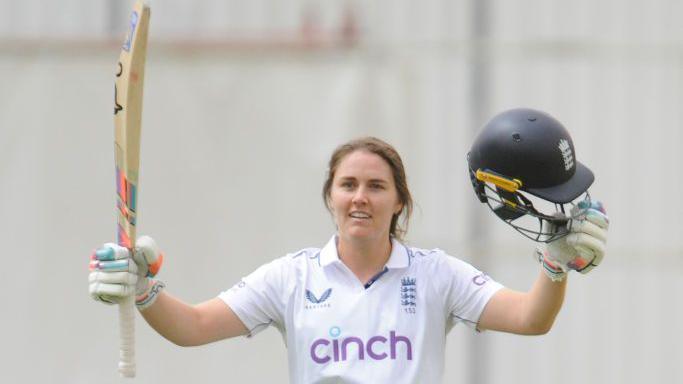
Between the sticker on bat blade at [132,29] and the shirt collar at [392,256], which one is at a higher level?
the sticker on bat blade at [132,29]

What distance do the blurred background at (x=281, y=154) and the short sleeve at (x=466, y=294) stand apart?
2169 mm

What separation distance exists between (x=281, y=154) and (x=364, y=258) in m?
2.20

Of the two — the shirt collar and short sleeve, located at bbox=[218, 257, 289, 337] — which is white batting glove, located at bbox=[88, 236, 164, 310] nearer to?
short sleeve, located at bbox=[218, 257, 289, 337]

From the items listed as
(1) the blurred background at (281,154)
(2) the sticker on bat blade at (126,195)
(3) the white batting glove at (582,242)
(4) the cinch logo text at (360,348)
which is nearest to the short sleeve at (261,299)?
(4) the cinch logo text at (360,348)

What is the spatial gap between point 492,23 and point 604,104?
688 mm

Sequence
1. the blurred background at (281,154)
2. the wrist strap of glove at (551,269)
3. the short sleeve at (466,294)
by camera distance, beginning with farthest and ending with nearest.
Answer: the blurred background at (281,154), the short sleeve at (466,294), the wrist strap of glove at (551,269)

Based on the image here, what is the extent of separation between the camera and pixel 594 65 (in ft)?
24.4

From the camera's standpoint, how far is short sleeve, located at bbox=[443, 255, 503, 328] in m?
5.01

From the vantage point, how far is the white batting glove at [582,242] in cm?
454

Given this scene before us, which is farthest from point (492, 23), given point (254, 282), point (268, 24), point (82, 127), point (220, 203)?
point (254, 282)

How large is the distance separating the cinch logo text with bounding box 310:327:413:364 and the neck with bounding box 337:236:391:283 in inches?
10.2

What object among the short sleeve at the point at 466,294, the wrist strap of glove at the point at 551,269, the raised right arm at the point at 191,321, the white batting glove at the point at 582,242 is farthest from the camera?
the short sleeve at the point at 466,294

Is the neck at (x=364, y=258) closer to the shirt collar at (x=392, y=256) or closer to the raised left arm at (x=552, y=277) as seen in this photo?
the shirt collar at (x=392, y=256)

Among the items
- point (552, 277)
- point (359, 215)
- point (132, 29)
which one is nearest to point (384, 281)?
point (359, 215)
